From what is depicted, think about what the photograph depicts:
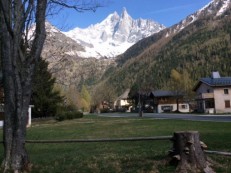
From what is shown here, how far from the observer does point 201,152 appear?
861 centimetres

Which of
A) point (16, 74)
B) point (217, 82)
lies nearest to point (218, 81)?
point (217, 82)

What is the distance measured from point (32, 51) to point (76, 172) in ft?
11.0

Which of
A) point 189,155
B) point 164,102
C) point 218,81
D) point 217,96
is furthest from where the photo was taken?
point 164,102

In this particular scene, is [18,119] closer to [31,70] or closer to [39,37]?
[31,70]

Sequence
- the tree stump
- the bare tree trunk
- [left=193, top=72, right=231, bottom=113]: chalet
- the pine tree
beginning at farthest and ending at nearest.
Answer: [left=193, top=72, right=231, bottom=113]: chalet
the pine tree
the bare tree trunk
the tree stump

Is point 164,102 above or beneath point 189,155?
above

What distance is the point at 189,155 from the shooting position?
8516mm

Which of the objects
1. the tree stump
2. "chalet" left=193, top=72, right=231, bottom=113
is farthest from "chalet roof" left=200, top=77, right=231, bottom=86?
the tree stump

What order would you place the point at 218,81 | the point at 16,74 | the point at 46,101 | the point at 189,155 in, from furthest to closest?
the point at 218,81
the point at 46,101
the point at 16,74
the point at 189,155

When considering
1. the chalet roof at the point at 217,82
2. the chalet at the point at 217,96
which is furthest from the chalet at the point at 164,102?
the chalet at the point at 217,96

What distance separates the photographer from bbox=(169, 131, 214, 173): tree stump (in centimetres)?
839

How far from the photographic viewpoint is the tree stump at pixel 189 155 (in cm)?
839

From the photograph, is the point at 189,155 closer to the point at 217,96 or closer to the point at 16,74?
the point at 16,74

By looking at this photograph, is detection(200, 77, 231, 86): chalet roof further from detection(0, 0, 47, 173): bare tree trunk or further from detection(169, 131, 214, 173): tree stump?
detection(169, 131, 214, 173): tree stump
